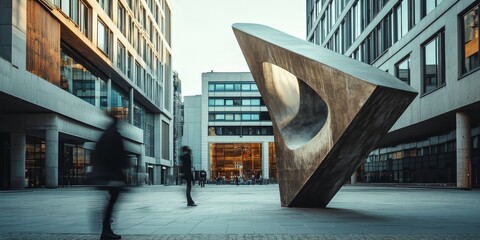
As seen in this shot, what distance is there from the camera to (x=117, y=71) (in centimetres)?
4525

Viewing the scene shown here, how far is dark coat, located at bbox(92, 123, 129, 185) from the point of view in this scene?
7027mm

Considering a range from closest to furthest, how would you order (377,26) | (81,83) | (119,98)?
(81,83) < (377,26) < (119,98)

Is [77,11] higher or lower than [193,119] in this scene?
higher

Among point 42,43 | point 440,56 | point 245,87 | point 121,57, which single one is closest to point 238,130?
point 245,87

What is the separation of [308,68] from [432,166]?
31285mm

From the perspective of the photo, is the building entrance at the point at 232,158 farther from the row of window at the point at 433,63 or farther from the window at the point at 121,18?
the row of window at the point at 433,63

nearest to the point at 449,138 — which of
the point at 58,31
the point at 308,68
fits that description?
the point at 58,31

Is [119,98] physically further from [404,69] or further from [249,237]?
[249,237]

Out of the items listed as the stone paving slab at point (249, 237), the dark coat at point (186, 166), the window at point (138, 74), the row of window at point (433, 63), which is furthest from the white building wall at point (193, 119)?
the stone paving slab at point (249, 237)

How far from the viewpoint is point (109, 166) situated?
706cm

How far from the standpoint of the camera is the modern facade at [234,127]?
9144 centimetres

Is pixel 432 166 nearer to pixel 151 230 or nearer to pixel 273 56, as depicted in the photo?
pixel 273 56

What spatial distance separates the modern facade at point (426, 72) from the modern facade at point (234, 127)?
38.4 m

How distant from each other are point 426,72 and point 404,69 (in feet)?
12.4
